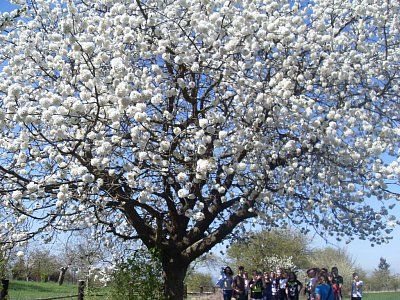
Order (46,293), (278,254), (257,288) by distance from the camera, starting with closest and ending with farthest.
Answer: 1. (257,288)
2. (46,293)
3. (278,254)

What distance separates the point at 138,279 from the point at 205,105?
149 inches

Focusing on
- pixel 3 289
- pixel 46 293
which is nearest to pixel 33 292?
pixel 46 293

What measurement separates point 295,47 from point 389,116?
246cm

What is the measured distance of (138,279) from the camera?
389 inches

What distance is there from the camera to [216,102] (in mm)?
8281

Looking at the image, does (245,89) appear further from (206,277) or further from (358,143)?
(206,277)

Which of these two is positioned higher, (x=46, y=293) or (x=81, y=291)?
(x=46, y=293)

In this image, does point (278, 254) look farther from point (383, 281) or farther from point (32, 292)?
point (383, 281)

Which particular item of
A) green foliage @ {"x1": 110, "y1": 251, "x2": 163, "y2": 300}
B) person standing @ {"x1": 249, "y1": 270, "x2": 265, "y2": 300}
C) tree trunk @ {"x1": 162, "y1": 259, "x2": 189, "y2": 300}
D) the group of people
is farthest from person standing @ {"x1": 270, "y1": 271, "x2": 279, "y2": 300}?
green foliage @ {"x1": 110, "y1": 251, "x2": 163, "y2": 300}

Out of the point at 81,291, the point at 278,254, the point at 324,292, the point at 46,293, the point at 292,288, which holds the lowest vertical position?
the point at 324,292

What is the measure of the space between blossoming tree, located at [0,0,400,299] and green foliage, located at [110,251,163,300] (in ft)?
3.68

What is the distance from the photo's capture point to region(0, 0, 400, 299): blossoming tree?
741cm

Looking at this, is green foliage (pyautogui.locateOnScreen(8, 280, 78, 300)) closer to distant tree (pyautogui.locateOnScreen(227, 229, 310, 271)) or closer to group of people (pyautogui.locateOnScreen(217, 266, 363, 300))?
group of people (pyautogui.locateOnScreen(217, 266, 363, 300))

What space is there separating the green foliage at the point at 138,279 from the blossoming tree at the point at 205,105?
112 centimetres
